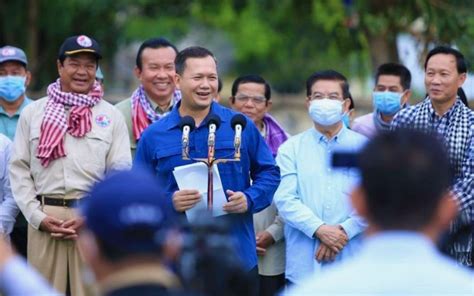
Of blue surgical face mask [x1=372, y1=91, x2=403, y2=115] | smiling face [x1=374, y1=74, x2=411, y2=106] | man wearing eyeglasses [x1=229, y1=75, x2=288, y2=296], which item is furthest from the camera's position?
smiling face [x1=374, y1=74, x2=411, y2=106]

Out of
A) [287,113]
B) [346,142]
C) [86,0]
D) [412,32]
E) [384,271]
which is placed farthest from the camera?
[287,113]

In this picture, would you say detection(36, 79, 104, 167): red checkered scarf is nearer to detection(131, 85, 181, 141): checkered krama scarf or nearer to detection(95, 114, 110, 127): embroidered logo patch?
detection(95, 114, 110, 127): embroidered logo patch

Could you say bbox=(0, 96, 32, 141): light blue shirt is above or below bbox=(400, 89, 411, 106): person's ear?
below

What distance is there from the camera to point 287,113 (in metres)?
23.6

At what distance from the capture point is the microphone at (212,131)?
7743mm

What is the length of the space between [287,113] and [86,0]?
5.84m

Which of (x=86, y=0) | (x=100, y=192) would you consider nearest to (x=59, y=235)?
(x=100, y=192)

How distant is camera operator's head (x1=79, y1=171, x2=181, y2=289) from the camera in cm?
355

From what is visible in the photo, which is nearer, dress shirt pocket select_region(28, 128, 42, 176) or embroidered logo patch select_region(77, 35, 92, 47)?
dress shirt pocket select_region(28, 128, 42, 176)

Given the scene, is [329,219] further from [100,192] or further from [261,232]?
[100,192]

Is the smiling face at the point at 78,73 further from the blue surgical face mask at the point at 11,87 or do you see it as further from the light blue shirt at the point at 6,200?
the blue surgical face mask at the point at 11,87

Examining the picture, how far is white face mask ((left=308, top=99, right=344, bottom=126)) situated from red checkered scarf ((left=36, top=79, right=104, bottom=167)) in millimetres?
1669

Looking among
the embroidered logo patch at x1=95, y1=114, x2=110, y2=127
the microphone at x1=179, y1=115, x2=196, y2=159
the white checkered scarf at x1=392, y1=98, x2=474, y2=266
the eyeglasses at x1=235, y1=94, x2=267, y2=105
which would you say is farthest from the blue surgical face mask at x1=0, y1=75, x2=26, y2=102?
the white checkered scarf at x1=392, y1=98, x2=474, y2=266

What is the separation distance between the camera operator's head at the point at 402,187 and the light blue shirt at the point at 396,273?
0.05m
